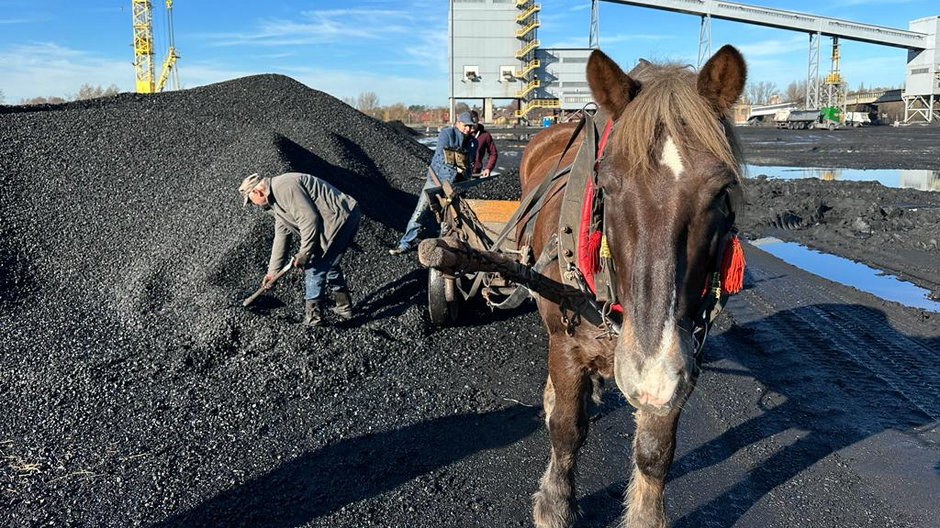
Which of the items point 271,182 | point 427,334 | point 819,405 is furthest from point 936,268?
point 271,182

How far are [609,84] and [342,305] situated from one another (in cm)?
431

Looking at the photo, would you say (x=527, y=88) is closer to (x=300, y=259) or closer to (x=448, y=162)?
(x=448, y=162)

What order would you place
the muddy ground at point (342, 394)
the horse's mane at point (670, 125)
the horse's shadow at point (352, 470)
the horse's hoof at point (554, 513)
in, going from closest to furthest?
the horse's mane at point (670, 125), the horse's hoof at point (554, 513), the horse's shadow at point (352, 470), the muddy ground at point (342, 394)

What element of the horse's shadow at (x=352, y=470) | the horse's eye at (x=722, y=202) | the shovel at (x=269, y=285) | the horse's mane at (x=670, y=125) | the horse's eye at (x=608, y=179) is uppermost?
the horse's mane at (x=670, y=125)

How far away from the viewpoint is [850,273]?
8344 mm

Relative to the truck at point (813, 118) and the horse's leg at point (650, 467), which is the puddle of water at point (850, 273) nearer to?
the horse's leg at point (650, 467)

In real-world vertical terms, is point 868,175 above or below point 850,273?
above

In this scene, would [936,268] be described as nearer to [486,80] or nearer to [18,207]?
[18,207]

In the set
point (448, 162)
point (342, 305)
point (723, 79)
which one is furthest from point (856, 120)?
point (723, 79)

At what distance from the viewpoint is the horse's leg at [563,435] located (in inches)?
116

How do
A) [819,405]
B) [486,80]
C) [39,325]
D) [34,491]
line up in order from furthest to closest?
[486,80] → [39,325] → [819,405] → [34,491]

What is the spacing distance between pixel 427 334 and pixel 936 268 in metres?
6.55

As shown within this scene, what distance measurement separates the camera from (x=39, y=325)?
227 inches

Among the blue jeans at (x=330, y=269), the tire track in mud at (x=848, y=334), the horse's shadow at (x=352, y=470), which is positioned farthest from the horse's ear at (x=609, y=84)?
the blue jeans at (x=330, y=269)
